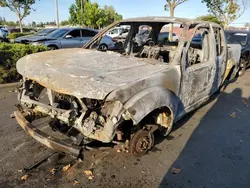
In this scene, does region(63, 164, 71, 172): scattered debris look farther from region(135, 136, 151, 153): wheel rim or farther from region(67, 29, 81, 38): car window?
region(67, 29, 81, 38): car window

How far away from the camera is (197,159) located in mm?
3346

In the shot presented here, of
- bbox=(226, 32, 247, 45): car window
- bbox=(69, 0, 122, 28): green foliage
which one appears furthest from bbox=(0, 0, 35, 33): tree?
bbox=(226, 32, 247, 45): car window

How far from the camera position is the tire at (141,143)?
3070 mm

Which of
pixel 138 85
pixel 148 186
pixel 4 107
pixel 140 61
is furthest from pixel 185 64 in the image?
pixel 4 107

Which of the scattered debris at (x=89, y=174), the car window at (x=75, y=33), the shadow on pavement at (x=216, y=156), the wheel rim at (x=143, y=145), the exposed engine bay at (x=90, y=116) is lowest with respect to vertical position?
the shadow on pavement at (x=216, y=156)

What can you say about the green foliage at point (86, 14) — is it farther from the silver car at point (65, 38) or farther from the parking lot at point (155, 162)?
the parking lot at point (155, 162)

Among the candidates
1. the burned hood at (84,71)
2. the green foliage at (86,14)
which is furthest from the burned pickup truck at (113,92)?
the green foliage at (86,14)

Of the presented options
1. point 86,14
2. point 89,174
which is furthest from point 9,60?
point 86,14

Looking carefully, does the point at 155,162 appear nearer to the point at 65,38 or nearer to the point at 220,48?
the point at 220,48

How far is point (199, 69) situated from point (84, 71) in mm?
2031

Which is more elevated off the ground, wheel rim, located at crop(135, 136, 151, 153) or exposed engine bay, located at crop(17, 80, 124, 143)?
exposed engine bay, located at crop(17, 80, 124, 143)

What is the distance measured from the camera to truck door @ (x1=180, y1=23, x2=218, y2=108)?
3.65 m

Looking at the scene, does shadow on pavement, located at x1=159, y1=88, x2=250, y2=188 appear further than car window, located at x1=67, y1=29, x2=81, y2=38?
No

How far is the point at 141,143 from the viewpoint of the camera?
3.19 metres
